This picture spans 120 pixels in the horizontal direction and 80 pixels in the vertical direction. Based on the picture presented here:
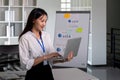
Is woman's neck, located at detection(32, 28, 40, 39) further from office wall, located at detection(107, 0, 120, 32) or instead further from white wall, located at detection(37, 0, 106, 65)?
office wall, located at detection(107, 0, 120, 32)

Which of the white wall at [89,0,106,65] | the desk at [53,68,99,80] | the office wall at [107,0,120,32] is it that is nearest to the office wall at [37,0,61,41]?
the white wall at [89,0,106,65]

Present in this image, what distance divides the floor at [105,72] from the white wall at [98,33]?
1.26 feet

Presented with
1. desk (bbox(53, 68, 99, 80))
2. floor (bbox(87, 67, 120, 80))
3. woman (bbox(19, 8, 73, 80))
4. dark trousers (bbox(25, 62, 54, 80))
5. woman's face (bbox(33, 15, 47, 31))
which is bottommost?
→ floor (bbox(87, 67, 120, 80))

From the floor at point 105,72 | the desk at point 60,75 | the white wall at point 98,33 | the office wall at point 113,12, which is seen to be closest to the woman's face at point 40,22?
the desk at point 60,75

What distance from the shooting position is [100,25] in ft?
26.4

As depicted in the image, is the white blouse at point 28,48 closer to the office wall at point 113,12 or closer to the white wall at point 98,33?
the white wall at point 98,33

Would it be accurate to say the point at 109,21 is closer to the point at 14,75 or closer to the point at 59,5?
the point at 59,5

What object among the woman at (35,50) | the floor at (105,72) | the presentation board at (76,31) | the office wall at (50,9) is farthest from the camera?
the office wall at (50,9)

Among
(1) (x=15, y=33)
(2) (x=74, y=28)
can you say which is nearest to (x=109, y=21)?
(1) (x=15, y=33)

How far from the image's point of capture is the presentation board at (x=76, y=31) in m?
4.57

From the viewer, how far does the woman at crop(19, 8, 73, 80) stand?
2.02 meters

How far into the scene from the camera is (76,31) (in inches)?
183

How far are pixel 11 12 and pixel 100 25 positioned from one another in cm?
280

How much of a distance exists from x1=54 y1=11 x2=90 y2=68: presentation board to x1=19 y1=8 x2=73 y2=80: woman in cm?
237
